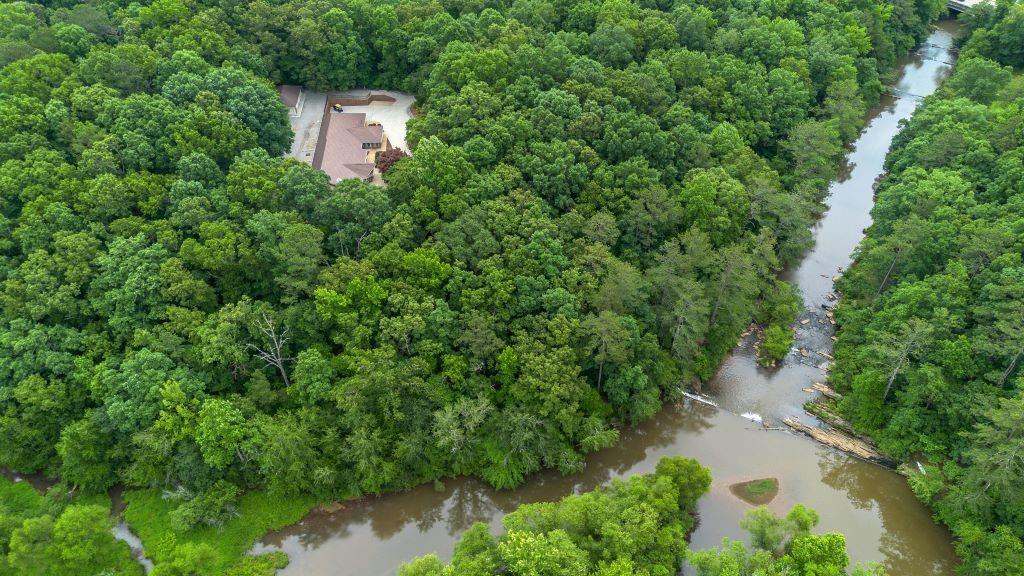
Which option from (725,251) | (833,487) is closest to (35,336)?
(725,251)

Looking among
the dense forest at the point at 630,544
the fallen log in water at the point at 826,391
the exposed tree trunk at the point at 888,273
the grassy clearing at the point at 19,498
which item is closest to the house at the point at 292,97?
the grassy clearing at the point at 19,498

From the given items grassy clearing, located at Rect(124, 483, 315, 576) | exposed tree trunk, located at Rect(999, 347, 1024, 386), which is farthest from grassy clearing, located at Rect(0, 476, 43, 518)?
exposed tree trunk, located at Rect(999, 347, 1024, 386)

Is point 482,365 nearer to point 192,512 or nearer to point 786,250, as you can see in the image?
point 192,512

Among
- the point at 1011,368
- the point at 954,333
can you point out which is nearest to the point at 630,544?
the point at 1011,368

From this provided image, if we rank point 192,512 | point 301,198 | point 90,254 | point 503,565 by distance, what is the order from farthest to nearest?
1. point 301,198
2. point 90,254
3. point 192,512
4. point 503,565

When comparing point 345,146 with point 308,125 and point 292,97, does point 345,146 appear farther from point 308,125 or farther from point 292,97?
point 292,97

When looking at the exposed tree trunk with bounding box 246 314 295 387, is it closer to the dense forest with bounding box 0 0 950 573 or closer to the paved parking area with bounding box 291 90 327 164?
the dense forest with bounding box 0 0 950 573

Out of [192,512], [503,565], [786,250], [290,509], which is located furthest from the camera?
[786,250]
